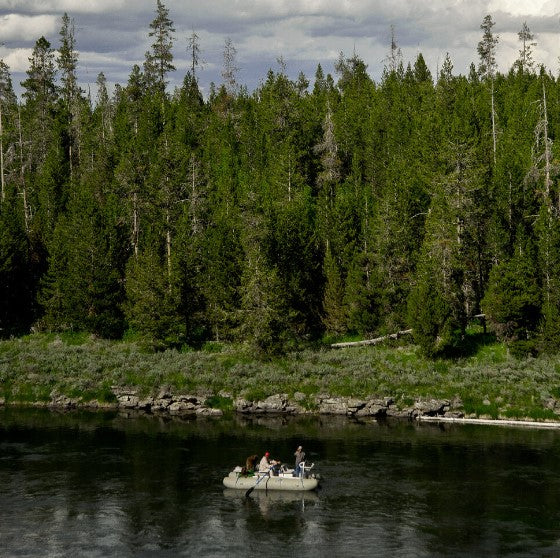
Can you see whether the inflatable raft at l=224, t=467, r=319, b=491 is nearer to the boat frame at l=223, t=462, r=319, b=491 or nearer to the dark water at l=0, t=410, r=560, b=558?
the boat frame at l=223, t=462, r=319, b=491

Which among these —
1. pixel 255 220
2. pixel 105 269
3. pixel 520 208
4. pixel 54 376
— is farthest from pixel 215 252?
pixel 520 208

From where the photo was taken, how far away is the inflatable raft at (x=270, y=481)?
35.5m

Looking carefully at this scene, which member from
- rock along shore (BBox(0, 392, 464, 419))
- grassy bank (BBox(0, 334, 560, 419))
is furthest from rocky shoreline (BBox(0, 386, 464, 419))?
grassy bank (BBox(0, 334, 560, 419))

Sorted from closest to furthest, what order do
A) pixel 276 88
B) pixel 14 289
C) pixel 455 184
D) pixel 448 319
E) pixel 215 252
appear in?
pixel 448 319
pixel 455 184
pixel 215 252
pixel 14 289
pixel 276 88

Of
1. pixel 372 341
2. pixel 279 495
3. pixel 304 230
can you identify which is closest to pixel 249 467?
pixel 279 495

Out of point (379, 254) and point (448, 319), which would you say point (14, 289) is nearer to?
point (379, 254)

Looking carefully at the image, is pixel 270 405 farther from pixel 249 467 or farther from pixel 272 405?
pixel 249 467

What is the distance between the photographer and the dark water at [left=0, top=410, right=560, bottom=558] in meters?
28.9

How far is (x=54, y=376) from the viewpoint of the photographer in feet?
194

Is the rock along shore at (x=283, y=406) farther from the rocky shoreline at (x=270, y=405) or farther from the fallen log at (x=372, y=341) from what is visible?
the fallen log at (x=372, y=341)

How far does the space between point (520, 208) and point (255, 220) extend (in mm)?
23547

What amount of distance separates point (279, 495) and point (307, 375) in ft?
73.5

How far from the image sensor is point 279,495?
35.6 m

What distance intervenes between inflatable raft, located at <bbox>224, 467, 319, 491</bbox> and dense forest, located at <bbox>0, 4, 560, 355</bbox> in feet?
80.9
